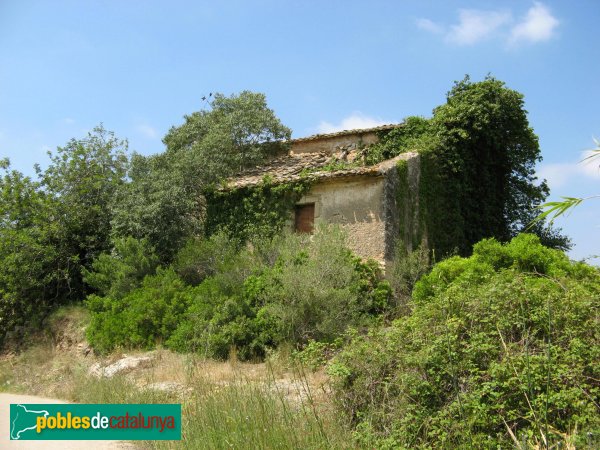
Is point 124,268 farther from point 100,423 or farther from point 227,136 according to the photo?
point 100,423

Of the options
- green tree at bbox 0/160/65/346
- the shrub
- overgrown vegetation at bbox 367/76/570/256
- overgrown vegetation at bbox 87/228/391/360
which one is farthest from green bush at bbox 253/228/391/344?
green tree at bbox 0/160/65/346

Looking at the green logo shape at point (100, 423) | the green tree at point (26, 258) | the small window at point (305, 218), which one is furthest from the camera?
the green tree at point (26, 258)

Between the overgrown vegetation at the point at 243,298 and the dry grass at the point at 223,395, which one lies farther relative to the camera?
the overgrown vegetation at the point at 243,298

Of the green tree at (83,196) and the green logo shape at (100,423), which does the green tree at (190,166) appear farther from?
the green logo shape at (100,423)

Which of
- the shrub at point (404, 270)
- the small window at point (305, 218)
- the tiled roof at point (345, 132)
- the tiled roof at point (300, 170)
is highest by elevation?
the tiled roof at point (345, 132)

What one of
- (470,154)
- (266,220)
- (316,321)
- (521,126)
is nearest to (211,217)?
(266,220)

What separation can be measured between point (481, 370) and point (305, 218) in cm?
989

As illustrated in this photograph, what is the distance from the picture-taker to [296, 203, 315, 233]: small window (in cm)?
1529

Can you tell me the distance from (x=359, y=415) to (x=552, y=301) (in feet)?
8.19

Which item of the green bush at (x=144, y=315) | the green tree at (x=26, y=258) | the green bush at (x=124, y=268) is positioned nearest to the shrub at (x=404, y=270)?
the green bush at (x=144, y=315)

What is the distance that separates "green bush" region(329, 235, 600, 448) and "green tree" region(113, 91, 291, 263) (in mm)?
10019

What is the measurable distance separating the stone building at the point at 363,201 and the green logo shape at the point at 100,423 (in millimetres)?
8169

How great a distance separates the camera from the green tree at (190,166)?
16.0 meters

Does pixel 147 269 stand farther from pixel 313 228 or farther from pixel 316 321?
pixel 316 321
